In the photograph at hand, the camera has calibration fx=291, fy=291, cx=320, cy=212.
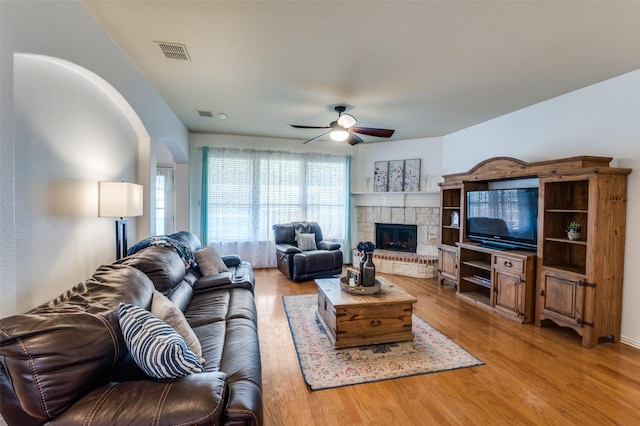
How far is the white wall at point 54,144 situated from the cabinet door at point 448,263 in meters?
4.42

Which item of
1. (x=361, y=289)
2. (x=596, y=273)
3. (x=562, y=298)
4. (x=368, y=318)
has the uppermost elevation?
(x=596, y=273)

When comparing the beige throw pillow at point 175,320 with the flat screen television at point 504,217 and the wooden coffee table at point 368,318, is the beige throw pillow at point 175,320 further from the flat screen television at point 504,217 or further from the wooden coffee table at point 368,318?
the flat screen television at point 504,217

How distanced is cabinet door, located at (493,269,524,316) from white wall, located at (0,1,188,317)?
13.8 feet

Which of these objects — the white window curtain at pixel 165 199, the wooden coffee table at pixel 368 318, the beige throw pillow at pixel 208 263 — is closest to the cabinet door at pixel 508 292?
the wooden coffee table at pixel 368 318

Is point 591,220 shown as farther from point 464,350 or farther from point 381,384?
point 381,384

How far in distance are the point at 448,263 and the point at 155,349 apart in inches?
Result: 175

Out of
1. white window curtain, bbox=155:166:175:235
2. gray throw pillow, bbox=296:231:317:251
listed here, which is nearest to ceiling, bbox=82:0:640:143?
gray throw pillow, bbox=296:231:317:251

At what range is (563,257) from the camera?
3359mm

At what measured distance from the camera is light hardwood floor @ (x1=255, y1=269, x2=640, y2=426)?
6.08 feet

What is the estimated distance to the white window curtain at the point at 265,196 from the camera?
555 centimetres

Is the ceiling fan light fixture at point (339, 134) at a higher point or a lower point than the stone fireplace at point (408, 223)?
higher

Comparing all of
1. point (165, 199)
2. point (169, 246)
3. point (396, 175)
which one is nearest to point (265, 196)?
point (165, 199)

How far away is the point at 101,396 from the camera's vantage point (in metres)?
1.10

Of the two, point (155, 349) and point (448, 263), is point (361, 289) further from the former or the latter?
point (448, 263)
